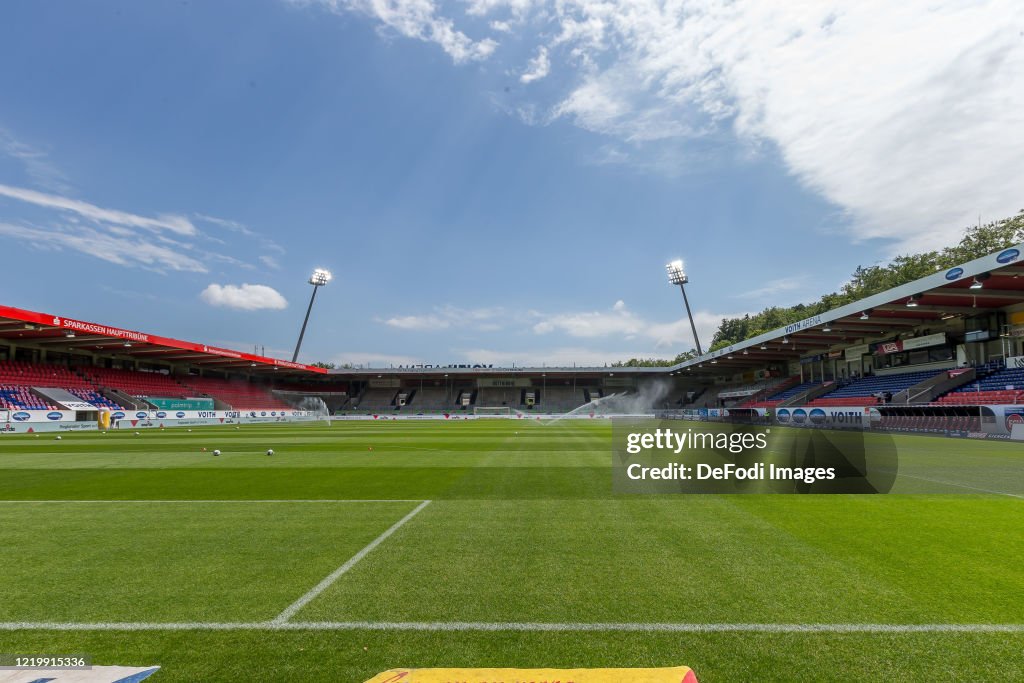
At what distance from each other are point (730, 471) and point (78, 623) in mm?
10045

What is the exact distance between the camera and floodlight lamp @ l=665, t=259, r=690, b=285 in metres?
72.9

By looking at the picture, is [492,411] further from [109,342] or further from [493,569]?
[493,569]

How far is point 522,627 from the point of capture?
350 centimetres

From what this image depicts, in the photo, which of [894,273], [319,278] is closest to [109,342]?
[319,278]

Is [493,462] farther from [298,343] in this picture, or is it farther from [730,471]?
[298,343]

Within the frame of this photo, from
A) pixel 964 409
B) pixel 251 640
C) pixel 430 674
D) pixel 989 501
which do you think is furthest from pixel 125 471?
pixel 964 409

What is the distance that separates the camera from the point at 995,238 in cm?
4588

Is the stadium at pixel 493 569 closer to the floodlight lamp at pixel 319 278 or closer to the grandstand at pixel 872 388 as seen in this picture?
the grandstand at pixel 872 388

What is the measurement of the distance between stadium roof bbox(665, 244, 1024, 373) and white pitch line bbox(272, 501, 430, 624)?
25.7 meters

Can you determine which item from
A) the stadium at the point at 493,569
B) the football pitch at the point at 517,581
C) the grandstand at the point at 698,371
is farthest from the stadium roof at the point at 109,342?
the football pitch at the point at 517,581

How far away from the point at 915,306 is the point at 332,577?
34780 mm

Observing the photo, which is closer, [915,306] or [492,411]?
[915,306]

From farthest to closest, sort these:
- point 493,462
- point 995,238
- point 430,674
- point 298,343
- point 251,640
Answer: point 298,343
point 995,238
point 493,462
point 251,640
point 430,674

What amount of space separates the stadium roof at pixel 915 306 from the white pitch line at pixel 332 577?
84.5ft
